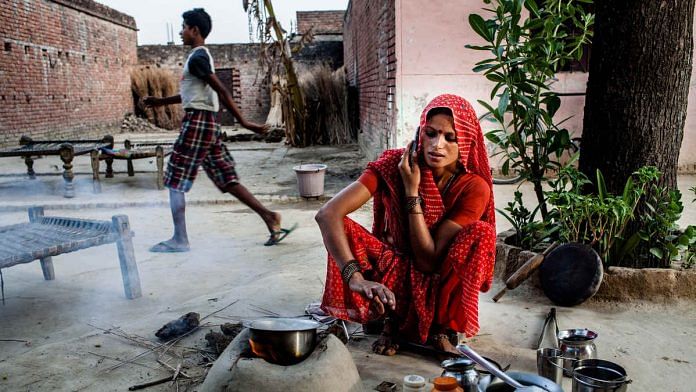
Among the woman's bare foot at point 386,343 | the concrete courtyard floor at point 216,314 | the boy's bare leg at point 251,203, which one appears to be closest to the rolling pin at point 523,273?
the concrete courtyard floor at point 216,314

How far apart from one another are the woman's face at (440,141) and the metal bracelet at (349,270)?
1.86ft

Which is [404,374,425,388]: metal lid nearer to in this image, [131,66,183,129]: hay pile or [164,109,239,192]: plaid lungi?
[164,109,239,192]: plaid lungi

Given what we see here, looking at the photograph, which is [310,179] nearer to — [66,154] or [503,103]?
[66,154]

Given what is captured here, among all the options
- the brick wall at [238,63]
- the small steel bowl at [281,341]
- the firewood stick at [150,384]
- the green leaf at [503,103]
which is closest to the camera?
the small steel bowl at [281,341]

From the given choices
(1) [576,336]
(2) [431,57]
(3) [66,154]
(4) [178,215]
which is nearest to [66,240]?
(4) [178,215]

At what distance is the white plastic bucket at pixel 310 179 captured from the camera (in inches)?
242

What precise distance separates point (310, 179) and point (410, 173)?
3.85 m

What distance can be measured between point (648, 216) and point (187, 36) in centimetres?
355

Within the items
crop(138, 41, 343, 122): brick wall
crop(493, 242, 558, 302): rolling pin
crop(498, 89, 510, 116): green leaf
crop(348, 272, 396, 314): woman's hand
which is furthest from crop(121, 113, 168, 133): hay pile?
crop(348, 272, 396, 314): woman's hand

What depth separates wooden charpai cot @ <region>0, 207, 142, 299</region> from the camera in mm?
2881

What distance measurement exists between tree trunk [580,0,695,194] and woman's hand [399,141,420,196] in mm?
1618

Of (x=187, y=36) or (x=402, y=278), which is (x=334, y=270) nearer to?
(x=402, y=278)

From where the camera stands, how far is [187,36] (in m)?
4.32

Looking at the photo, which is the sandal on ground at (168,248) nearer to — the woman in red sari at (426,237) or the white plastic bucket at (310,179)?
the white plastic bucket at (310,179)
